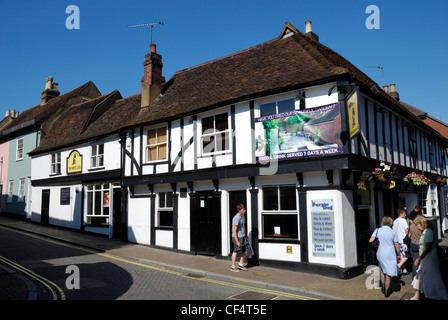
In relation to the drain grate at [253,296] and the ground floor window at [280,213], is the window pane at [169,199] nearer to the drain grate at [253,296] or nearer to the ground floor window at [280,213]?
the ground floor window at [280,213]

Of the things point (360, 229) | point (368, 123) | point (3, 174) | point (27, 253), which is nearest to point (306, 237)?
point (360, 229)

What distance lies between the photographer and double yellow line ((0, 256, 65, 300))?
24.6ft

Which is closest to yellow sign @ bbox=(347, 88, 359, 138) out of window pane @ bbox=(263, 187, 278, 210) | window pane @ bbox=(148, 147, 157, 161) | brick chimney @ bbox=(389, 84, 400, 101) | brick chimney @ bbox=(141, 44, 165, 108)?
window pane @ bbox=(263, 187, 278, 210)

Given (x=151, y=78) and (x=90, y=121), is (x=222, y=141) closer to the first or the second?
(x=151, y=78)

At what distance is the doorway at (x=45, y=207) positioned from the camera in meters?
21.0

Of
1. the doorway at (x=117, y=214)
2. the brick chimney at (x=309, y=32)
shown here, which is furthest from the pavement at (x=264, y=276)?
the brick chimney at (x=309, y=32)

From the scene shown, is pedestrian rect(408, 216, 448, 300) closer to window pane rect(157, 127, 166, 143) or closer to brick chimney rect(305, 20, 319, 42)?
window pane rect(157, 127, 166, 143)

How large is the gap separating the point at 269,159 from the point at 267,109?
6.16 feet

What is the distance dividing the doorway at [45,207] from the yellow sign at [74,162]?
9.95 feet

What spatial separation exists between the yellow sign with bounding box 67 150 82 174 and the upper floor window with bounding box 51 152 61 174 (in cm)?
135

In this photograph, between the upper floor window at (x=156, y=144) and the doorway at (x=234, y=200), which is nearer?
the doorway at (x=234, y=200)
